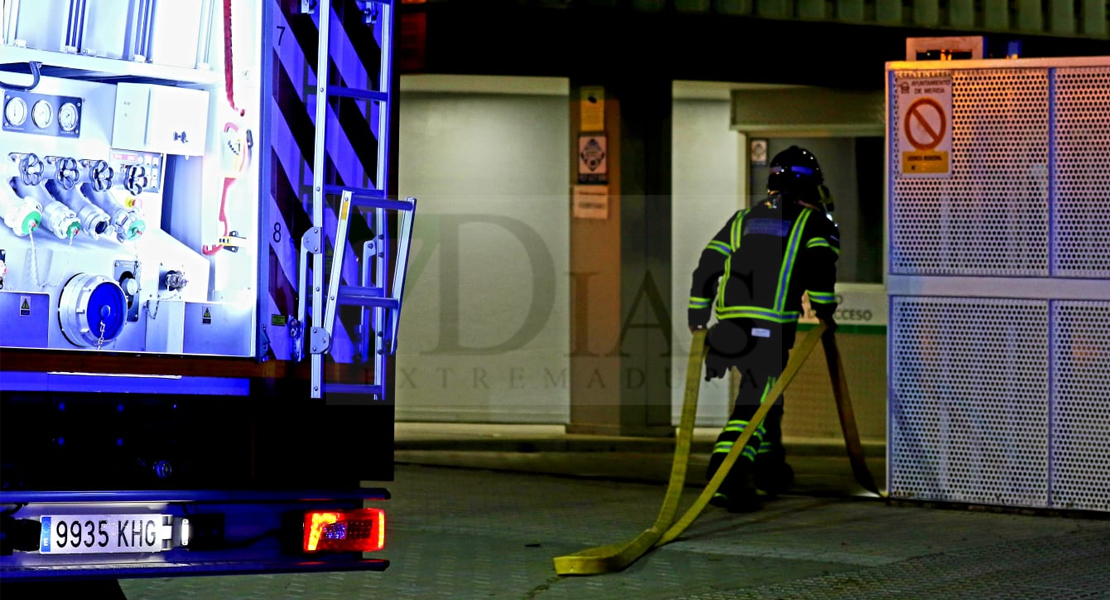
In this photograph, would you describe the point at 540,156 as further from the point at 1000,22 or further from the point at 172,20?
the point at 172,20

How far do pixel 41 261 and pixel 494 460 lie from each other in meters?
6.62

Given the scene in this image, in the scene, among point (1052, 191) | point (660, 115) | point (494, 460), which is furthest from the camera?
point (660, 115)

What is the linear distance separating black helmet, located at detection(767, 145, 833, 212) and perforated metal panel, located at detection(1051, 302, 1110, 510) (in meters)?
1.42

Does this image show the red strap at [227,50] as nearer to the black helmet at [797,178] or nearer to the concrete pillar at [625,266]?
the black helmet at [797,178]

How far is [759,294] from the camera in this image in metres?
9.50

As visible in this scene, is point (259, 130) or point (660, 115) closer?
point (259, 130)

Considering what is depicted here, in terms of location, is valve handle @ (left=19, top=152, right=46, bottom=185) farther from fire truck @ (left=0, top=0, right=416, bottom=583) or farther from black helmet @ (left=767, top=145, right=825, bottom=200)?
black helmet @ (left=767, top=145, right=825, bottom=200)

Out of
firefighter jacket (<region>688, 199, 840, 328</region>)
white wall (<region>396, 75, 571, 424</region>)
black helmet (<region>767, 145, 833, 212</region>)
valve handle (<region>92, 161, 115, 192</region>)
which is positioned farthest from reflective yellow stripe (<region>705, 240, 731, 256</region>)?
valve handle (<region>92, 161, 115, 192</region>)

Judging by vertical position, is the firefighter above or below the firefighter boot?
above

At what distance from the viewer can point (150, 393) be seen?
5609 mm

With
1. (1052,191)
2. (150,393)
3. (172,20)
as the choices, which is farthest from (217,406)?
(1052,191)

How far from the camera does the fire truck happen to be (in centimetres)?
543

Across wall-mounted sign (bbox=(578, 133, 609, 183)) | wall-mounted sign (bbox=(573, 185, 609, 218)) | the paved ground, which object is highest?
wall-mounted sign (bbox=(578, 133, 609, 183))

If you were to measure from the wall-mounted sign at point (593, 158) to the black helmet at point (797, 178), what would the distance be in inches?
121
